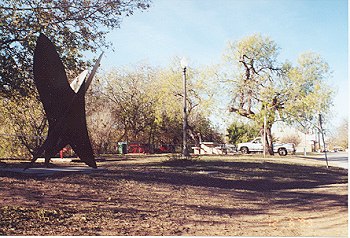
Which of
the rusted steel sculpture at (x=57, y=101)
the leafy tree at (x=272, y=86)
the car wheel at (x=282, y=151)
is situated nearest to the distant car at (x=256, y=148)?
the car wheel at (x=282, y=151)

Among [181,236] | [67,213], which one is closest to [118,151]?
[67,213]

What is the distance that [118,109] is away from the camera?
788 cm

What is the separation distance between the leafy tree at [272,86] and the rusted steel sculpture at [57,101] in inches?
181

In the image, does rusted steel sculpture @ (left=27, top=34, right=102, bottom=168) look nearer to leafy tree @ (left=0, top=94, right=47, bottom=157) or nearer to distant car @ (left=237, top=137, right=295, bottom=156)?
leafy tree @ (left=0, top=94, right=47, bottom=157)

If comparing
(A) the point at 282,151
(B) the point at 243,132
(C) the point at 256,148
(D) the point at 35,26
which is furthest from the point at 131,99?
(C) the point at 256,148

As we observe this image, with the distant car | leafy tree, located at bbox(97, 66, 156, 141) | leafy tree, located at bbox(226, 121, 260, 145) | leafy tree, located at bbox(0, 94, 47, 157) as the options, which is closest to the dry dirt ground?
leafy tree, located at bbox(97, 66, 156, 141)

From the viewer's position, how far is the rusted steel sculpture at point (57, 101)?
4.27 m

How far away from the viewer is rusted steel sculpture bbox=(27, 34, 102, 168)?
427 centimetres

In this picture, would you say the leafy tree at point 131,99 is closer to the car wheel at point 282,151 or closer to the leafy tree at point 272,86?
the leafy tree at point 272,86

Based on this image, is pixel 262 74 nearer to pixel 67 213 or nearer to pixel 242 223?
pixel 242 223

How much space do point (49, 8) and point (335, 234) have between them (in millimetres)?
5843

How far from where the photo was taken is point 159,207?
4152mm

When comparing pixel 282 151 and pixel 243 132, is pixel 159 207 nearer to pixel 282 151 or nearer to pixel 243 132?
pixel 243 132

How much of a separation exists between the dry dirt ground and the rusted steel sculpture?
710mm
